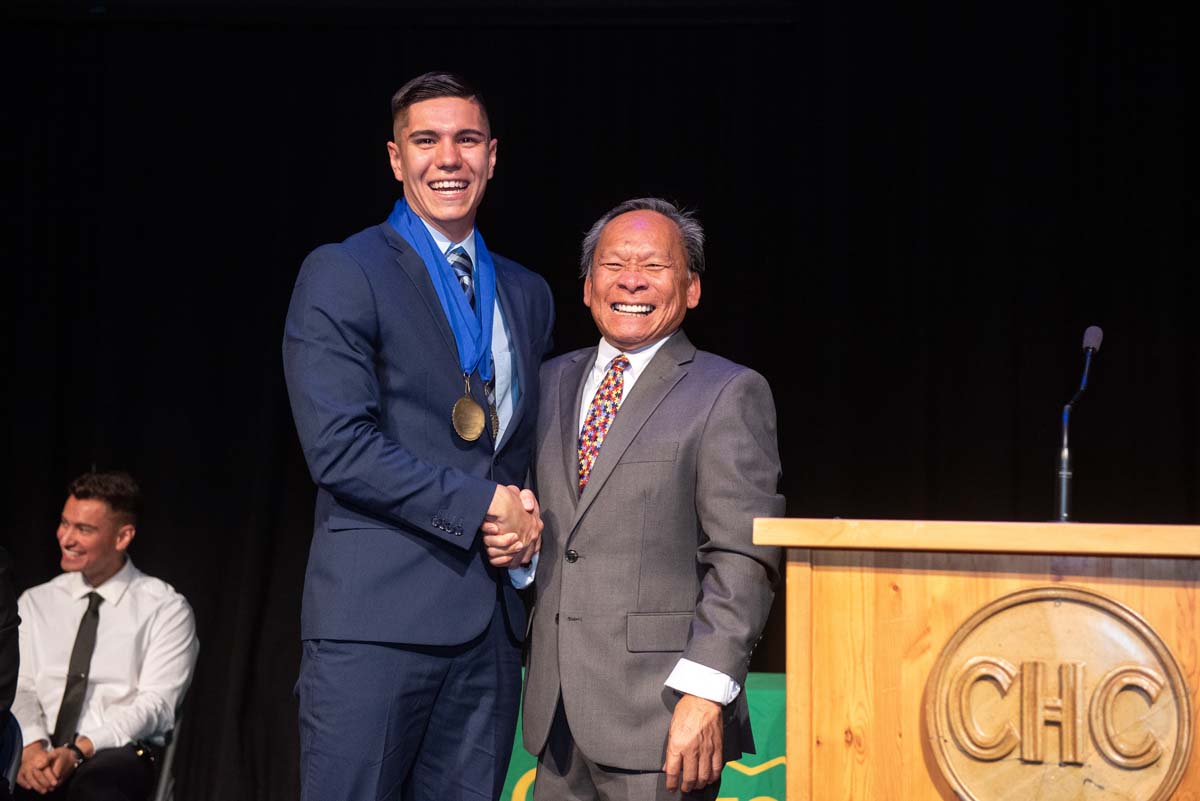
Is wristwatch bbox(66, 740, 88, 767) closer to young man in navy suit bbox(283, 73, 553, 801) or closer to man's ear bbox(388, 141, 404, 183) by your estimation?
young man in navy suit bbox(283, 73, 553, 801)

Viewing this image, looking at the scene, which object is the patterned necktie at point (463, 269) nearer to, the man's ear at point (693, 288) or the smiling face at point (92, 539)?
the man's ear at point (693, 288)

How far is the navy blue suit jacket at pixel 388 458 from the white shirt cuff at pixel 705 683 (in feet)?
1.35

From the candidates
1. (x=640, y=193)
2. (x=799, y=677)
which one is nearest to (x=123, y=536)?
(x=640, y=193)

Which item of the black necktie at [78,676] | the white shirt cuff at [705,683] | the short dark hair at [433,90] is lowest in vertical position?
the black necktie at [78,676]

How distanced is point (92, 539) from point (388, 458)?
241cm

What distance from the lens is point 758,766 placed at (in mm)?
3689

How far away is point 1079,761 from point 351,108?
12.5 ft

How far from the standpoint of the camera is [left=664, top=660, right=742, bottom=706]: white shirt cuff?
7.53ft

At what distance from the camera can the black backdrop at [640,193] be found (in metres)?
4.59

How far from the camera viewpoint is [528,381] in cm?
272

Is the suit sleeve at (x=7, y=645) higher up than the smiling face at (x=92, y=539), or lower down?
lower down

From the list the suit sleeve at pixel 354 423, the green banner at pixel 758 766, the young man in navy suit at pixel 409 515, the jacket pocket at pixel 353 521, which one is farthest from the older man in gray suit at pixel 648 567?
the green banner at pixel 758 766

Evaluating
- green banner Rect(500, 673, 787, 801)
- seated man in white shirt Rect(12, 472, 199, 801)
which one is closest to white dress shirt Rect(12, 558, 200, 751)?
seated man in white shirt Rect(12, 472, 199, 801)

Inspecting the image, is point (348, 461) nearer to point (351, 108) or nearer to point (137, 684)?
point (137, 684)
